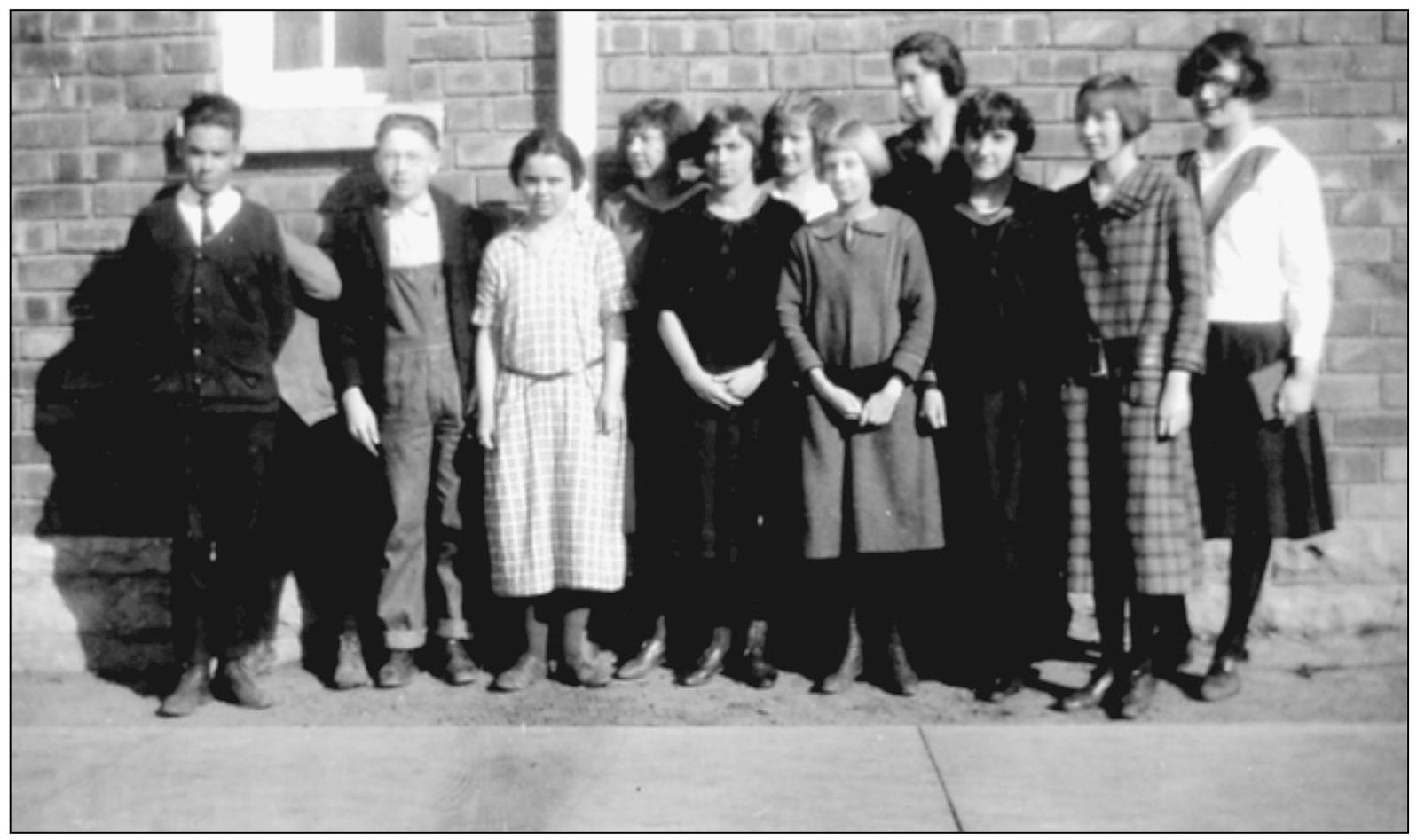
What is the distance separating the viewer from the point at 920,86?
5.14 m

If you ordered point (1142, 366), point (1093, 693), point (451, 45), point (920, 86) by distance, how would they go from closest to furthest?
1. point (1142, 366)
2. point (1093, 693)
3. point (920, 86)
4. point (451, 45)

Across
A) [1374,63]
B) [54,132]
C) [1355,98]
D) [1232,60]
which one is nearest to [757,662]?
[1232,60]

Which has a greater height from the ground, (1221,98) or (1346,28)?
(1346,28)

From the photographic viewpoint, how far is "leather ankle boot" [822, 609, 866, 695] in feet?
16.7

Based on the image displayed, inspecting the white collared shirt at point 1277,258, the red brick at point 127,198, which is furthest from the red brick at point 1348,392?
the red brick at point 127,198

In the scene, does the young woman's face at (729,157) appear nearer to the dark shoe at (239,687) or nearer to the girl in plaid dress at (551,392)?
the girl in plaid dress at (551,392)

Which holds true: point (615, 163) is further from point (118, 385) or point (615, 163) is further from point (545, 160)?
point (118, 385)

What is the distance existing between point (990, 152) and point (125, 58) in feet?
10.2

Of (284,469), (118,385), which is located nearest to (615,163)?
(284,469)

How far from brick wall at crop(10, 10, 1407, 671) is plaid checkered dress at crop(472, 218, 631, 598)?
0.69 meters

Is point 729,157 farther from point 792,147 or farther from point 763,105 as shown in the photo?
point 763,105

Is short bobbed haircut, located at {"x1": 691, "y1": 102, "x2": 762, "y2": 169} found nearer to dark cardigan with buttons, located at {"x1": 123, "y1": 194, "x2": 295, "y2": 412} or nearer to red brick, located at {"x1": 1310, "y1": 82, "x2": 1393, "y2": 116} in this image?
dark cardigan with buttons, located at {"x1": 123, "y1": 194, "x2": 295, "y2": 412}

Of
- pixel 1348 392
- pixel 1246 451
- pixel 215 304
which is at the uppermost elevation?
pixel 215 304

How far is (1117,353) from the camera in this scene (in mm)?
4738
